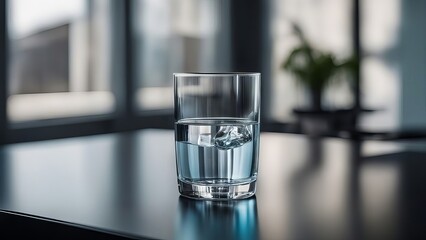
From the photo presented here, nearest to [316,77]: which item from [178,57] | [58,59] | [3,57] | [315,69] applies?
[315,69]

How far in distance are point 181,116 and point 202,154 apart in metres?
0.05

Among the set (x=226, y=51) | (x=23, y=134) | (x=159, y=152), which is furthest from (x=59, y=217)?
(x=226, y=51)

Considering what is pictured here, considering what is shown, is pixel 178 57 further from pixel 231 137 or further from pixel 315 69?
pixel 231 137

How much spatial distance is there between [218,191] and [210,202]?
0.02 metres

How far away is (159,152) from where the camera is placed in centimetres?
120

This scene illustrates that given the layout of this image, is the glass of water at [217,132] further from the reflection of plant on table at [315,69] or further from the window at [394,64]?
the window at [394,64]

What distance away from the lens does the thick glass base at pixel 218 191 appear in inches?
27.8

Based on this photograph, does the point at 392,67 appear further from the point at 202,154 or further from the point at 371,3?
the point at 202,154

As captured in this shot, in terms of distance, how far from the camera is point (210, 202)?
0.70 metres

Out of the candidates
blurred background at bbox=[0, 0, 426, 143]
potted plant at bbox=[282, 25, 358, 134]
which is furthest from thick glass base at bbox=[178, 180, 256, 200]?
potted plant at bbox=[282, 25, 358, 134]

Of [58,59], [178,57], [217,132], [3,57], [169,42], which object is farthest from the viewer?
[178,57]

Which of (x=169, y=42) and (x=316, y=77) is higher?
(x=169, y=42)

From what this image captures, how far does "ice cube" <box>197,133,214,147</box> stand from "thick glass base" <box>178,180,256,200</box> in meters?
0.04

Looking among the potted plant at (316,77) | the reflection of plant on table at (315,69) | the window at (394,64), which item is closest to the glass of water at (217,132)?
the potted plant at (316,77)
